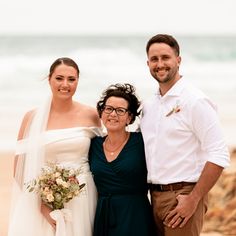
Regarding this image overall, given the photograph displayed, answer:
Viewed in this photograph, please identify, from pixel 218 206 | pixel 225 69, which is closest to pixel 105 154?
pixel 218 206

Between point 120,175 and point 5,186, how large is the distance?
633 centimetres

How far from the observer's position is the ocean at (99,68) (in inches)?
718

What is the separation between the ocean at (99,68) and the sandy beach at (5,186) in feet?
2.81

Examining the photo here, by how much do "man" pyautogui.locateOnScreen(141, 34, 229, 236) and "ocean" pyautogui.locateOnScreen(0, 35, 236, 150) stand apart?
8.80 metres

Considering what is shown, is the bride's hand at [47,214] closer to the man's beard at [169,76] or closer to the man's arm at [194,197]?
the man's arm at [194,197]

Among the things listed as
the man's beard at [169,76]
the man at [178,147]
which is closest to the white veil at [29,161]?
the man at [178,147]

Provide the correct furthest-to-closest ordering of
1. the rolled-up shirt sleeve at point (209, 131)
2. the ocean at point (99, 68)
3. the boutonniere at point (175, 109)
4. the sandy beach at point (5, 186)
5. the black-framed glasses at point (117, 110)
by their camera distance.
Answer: the ocean at point (99, 68) → the sandy beach at point (5, 186) → the black-framed glasses at point (117, 110) → the boutonniere at point (175, 109) → the rolled-up shirt sleeve at point (209, 131)

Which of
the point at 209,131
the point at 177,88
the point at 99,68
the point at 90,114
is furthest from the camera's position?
the point at 99,68

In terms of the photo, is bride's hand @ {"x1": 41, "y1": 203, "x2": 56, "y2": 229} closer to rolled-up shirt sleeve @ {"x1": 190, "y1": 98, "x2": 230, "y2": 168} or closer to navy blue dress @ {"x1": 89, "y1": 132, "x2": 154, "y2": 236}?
navy blue dress @ {"x1": 89, "y1": 132, "x2": 154, "y2": 236}

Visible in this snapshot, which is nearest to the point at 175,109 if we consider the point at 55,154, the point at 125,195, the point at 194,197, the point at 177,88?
the point at 177,88

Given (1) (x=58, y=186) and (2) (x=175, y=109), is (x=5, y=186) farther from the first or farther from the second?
(2) (x=175, y=109)

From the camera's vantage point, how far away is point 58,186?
4895mm

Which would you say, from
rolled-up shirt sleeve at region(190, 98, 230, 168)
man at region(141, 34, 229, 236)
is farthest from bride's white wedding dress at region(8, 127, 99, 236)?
rolled-up shirt sleeve at region(190, 98, 230, 168)

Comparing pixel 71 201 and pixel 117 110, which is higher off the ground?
pixel 117 110
